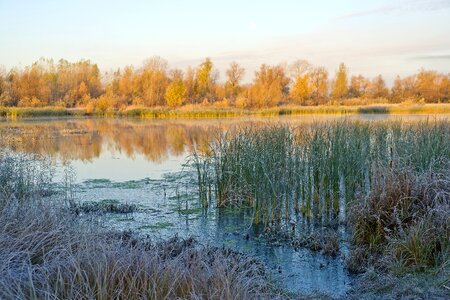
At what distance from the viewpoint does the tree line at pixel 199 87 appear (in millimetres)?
48688

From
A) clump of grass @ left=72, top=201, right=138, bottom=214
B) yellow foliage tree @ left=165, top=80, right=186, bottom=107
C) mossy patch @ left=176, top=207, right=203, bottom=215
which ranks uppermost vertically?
yellow foliage tree @ left=165, top=80, right=186, bottom=107

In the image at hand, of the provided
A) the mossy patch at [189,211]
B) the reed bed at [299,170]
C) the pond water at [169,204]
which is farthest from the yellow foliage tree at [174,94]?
the mossy patch at [189,211]

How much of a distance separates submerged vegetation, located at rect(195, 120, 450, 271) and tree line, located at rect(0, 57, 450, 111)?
122ft

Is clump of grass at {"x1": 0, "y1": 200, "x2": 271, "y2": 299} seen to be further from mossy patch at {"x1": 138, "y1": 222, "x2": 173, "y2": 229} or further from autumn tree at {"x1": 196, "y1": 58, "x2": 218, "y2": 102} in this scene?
autumn tree at {"x1": 196, "y1": 58, "x2": 218, "y2": 102}

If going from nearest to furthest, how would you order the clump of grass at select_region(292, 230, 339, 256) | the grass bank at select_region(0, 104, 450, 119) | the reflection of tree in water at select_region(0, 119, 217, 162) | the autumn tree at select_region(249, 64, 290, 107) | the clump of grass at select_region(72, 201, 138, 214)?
the clump of grass at select_region(292, 230, 339, 256) → the clump of grass at select_region(72, 201, 138, 214) → the reflection of tree in water at select_region(0, 119, 217, 162) → the grass bank at select_region(0, 104, 450, 119) → the autumn tree at select_region(249, 64, 290, 107)

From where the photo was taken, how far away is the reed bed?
6703 mm

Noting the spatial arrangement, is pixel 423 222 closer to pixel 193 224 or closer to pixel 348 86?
pixel 193 224

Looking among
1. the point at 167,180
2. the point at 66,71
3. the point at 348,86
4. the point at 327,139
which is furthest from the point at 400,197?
the point at 66,71

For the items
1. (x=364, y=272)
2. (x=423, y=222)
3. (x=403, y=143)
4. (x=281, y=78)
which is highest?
(x=281, y=78)

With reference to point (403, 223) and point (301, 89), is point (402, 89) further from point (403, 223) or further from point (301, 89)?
point (403, 223)

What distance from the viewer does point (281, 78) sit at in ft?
188

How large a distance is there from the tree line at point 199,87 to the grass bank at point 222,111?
17.1 feet

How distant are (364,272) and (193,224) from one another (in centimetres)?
293

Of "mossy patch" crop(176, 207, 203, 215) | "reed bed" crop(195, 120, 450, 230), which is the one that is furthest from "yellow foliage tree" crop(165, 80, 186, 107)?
"mossy patch" crop(176, 207, 203, 215)
